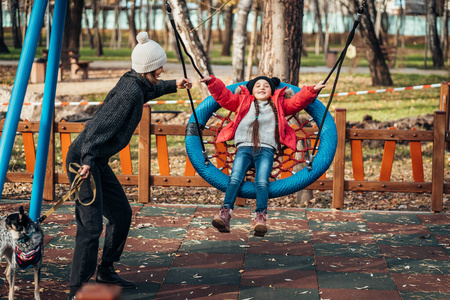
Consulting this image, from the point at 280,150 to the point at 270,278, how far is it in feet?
3.96

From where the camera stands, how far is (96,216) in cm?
428

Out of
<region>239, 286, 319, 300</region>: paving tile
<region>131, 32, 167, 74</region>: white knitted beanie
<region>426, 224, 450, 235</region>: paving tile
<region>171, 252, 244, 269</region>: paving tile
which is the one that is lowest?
<region>426, 224, 450, 235</region>: paving tile

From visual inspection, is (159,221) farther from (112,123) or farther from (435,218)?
(435,218)

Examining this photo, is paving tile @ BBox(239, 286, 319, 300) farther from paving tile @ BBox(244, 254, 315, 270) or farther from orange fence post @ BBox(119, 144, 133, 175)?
orange fence post @ BBox(119, 144, 133, 175)

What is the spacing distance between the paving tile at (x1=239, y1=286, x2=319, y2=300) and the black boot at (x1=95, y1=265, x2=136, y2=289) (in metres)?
0.87

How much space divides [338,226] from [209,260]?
1780mm

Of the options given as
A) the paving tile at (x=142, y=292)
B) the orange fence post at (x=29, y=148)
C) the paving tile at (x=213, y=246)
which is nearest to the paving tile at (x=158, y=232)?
the paving tile at (x=213, y=246)

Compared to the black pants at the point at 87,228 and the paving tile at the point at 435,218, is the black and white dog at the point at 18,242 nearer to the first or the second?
the black pants at the point at 87,228

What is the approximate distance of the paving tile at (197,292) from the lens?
4.61m

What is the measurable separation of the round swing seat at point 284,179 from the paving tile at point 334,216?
139 cm

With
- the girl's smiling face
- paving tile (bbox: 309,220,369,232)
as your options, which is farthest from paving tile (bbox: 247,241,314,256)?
the girl's smiling face

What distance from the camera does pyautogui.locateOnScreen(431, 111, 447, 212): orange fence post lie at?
7160 millimetres

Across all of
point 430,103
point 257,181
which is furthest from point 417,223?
point 430,103

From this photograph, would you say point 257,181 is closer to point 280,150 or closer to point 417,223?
point 280,150
